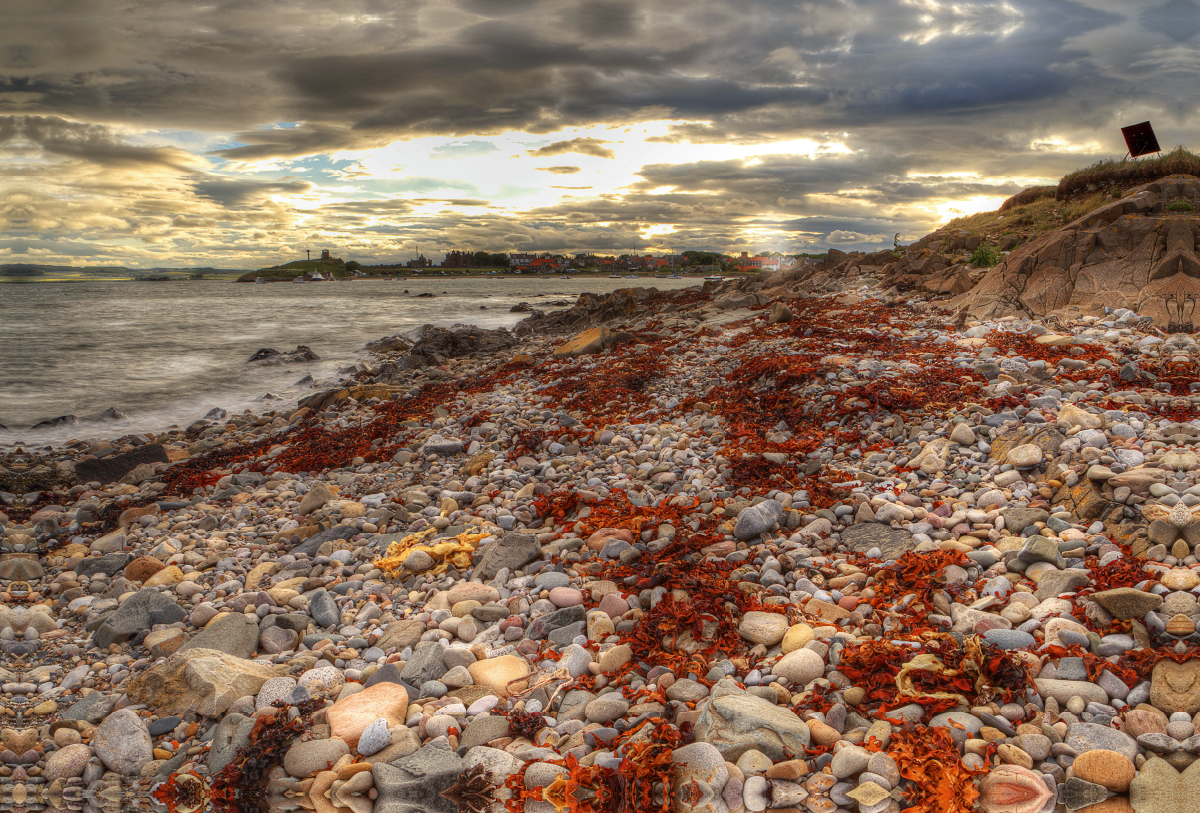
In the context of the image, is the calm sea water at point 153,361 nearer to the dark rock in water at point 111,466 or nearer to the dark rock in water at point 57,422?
the dark rock in water at point 57,422

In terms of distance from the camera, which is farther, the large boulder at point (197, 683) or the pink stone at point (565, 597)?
the pink stone at point (565, 597)

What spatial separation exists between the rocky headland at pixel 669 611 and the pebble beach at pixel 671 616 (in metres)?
0.02

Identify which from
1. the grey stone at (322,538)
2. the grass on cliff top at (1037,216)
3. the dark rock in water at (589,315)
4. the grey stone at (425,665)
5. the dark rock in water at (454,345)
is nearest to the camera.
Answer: the grey stone at (425,665)

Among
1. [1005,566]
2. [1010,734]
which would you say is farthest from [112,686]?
[1005,566]

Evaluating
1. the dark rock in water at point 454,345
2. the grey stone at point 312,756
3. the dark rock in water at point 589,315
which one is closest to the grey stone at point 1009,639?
the grey stone at point 312,756

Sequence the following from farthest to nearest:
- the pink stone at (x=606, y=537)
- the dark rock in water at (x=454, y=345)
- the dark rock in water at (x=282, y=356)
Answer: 1. the dark rock in water at (x=282, y=356)
2. the dark rock in water at (x=454, y=345)
3. the pink stone at (x=606, y=537)

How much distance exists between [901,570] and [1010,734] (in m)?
1.45

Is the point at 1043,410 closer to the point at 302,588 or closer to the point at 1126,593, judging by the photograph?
the point at 1126,593

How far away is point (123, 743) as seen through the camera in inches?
133

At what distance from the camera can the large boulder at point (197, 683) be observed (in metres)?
3.62

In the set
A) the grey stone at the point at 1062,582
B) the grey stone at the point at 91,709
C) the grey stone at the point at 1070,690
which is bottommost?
the grey stone at the point at 91,709

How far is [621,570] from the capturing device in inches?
193

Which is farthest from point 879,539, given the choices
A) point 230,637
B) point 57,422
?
point 57,422

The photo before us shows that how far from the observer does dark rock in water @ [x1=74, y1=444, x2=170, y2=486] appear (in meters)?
9.98
